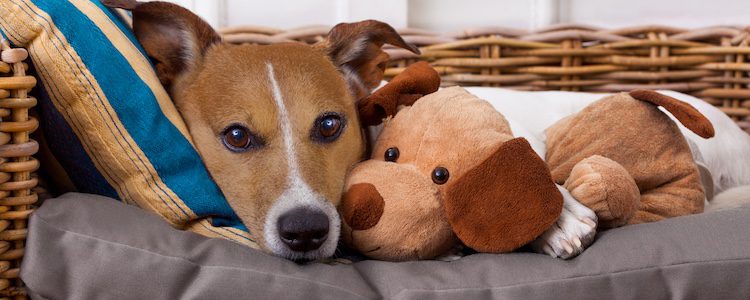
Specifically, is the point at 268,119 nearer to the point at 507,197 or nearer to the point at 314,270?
the point at 314,270

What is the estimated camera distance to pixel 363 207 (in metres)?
1.17

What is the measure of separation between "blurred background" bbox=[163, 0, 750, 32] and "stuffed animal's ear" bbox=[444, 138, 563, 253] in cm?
138

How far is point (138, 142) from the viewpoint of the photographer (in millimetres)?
1189

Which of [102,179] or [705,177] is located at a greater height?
[102,179]

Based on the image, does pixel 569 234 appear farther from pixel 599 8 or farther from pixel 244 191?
pixel 599 8

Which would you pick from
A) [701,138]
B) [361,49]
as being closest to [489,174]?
[361,49]

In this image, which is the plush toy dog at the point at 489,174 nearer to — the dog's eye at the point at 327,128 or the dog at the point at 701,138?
the dog's eye at the point at 327,128

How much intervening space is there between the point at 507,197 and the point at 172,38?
2.43 feet

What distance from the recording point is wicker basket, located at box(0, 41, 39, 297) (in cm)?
106

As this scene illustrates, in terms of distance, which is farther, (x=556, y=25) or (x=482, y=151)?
(x=556, y=25)

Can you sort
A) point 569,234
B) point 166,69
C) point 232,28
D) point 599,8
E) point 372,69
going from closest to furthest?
point 569,234
point 166,69
point 372,69
point 232,28
point 599,8

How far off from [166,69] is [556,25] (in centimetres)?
140

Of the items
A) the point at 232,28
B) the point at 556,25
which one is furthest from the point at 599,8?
the point at 232,28

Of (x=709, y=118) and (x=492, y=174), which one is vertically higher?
(x=492, y=174)
